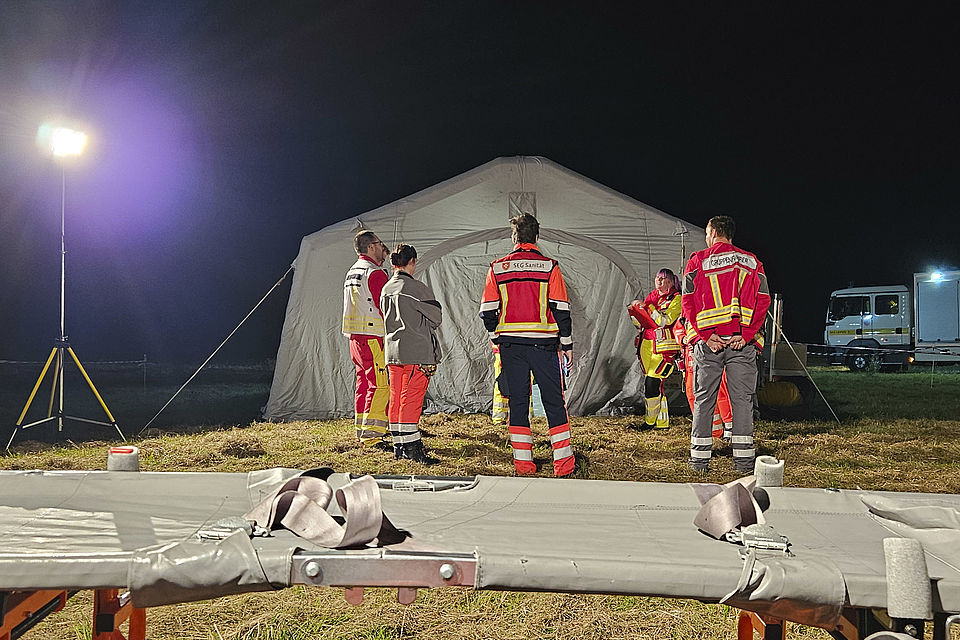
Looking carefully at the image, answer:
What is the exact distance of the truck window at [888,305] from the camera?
21.2m

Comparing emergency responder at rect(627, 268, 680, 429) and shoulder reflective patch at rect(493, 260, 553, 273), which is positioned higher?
shoulder reflective patch at rect(493, 260, 553, 273)

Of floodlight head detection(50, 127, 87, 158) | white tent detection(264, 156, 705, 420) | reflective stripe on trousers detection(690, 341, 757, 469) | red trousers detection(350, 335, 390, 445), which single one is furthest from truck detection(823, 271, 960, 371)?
floodlight head detection(50, 127, 87, 158)

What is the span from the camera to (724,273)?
5504 mm

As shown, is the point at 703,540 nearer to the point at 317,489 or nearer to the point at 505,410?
the point at 317,489

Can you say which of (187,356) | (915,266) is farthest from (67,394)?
(915,266)

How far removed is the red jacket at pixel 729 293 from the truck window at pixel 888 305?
60.9 feet

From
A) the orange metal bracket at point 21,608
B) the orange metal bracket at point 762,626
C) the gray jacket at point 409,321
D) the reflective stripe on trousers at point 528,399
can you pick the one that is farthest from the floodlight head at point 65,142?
the orange metal bracket at point 762,626

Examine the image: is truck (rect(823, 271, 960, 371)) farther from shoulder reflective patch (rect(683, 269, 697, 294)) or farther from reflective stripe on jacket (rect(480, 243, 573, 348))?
reflective stripe on jacket (rect(480, 243, 573, 348))

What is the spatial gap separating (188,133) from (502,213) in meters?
34.6

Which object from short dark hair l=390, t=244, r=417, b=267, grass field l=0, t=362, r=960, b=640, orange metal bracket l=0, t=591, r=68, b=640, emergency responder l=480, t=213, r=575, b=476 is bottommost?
grass field l=0, t=362, r=960, b=640

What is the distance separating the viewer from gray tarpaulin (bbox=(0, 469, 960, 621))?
1.61 metres

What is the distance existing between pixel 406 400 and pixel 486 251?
467cm

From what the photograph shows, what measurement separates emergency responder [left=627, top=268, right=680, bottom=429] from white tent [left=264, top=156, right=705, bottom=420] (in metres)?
1.22

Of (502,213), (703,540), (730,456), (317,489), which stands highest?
(502,213)
